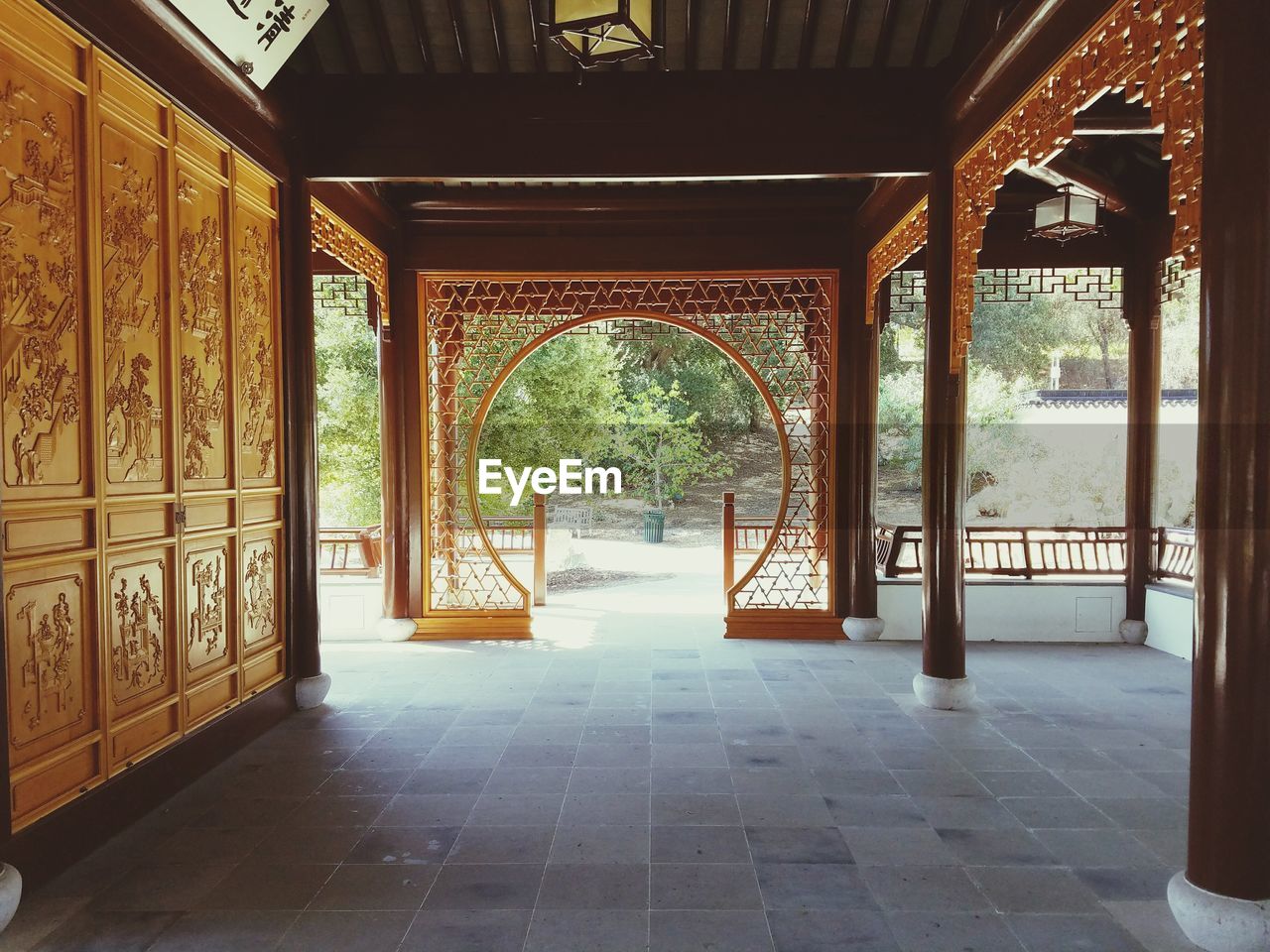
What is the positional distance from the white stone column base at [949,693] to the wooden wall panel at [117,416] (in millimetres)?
3248

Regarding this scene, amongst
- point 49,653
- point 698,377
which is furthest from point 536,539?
point 698,377

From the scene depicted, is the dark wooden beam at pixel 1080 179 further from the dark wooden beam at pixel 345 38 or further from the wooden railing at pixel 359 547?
the wooden railing at pixel 359 547

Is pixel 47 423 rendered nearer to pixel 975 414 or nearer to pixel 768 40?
pixel 768 40

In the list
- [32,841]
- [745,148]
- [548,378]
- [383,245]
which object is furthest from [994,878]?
[548,378]

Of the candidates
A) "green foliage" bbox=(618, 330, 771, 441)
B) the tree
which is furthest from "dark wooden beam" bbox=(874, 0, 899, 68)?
"green foliage" bbox=(618, 330, 771, 441)

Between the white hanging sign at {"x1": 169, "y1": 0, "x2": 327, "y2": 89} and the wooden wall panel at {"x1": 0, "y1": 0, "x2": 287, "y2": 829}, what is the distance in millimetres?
317

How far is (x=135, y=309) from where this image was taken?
9.38 ft

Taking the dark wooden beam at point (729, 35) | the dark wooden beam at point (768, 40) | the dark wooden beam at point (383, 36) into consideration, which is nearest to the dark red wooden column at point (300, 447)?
the dark wooden beam at point (383, 36)

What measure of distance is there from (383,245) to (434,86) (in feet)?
5.64

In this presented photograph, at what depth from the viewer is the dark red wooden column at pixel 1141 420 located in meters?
5.56

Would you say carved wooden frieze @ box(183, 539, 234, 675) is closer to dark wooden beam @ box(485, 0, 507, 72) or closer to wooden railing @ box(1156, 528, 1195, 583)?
dark wooden beam @ box(485, 0, 507, 72)

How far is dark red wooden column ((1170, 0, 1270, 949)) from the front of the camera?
77.1 inches

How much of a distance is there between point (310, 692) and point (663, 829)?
2202 millimetres

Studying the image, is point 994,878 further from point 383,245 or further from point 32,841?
point 383,245
